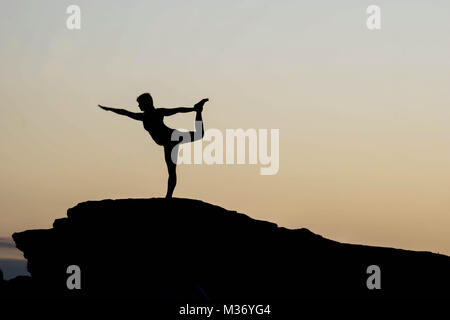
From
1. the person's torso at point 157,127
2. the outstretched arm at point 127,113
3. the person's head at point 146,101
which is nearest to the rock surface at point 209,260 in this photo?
the person's torso at point 157,127

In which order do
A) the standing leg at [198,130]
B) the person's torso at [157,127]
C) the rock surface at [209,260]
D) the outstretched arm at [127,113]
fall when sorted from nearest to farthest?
the rock surface at [209,260], the standing leg at [198,130], the person's torso at [157,127], the outstretched arm at [127,113]

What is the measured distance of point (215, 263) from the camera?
2739 cm

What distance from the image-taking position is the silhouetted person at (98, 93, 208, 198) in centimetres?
2795

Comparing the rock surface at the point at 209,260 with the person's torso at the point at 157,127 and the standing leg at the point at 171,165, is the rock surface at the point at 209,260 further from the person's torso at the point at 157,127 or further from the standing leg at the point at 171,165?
the person's torso at the point at 157,127

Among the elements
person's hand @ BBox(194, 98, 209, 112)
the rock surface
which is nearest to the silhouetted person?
person's hand @ BBox(194, 98, 209, 112)

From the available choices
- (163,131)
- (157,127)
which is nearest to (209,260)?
(163,131)

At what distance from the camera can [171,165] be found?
27938 mm

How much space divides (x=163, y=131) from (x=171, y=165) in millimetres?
1074

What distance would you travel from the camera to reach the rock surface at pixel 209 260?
26875mm

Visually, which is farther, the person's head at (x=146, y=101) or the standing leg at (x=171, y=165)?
the person's head at (x=146, y=101)

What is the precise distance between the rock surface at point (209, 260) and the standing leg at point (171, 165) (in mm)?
403
